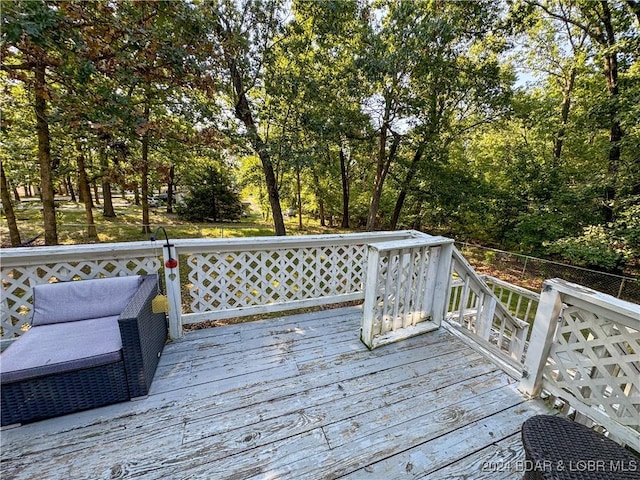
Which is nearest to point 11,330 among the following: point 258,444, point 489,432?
point 258,444

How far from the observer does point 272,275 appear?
9.50ft

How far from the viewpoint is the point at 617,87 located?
6.11m

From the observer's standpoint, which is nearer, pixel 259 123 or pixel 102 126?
pixel 102 126

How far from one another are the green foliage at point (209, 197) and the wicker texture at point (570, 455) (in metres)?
12.9

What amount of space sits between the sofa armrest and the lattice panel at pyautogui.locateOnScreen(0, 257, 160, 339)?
42cm

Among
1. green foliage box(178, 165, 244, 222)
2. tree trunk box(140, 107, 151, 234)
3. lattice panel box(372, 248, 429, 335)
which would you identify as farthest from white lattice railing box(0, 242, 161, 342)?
green foliage box(178, 165, 244, 222)

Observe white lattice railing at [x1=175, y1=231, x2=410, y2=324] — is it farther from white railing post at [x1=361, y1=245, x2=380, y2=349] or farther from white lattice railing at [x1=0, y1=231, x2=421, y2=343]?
white railing post at [x1=361, y1=245, x2=380, y2=349]

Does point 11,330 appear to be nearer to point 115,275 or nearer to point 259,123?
point 115,275

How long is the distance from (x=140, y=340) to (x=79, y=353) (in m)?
0.32

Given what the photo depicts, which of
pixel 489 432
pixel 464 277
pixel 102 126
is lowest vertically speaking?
pixel 489 432

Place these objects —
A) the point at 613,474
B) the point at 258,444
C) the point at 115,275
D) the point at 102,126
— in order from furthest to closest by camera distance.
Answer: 1. the point at 102,126
2. the point at 115,275
3. the point at 258,444
4. the point at 613,474

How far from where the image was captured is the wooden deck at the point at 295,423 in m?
1.40

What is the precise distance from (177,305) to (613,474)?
9.49 ft

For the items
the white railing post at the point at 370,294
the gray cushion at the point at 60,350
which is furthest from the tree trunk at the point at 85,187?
the white railing post at the point at 370,294
